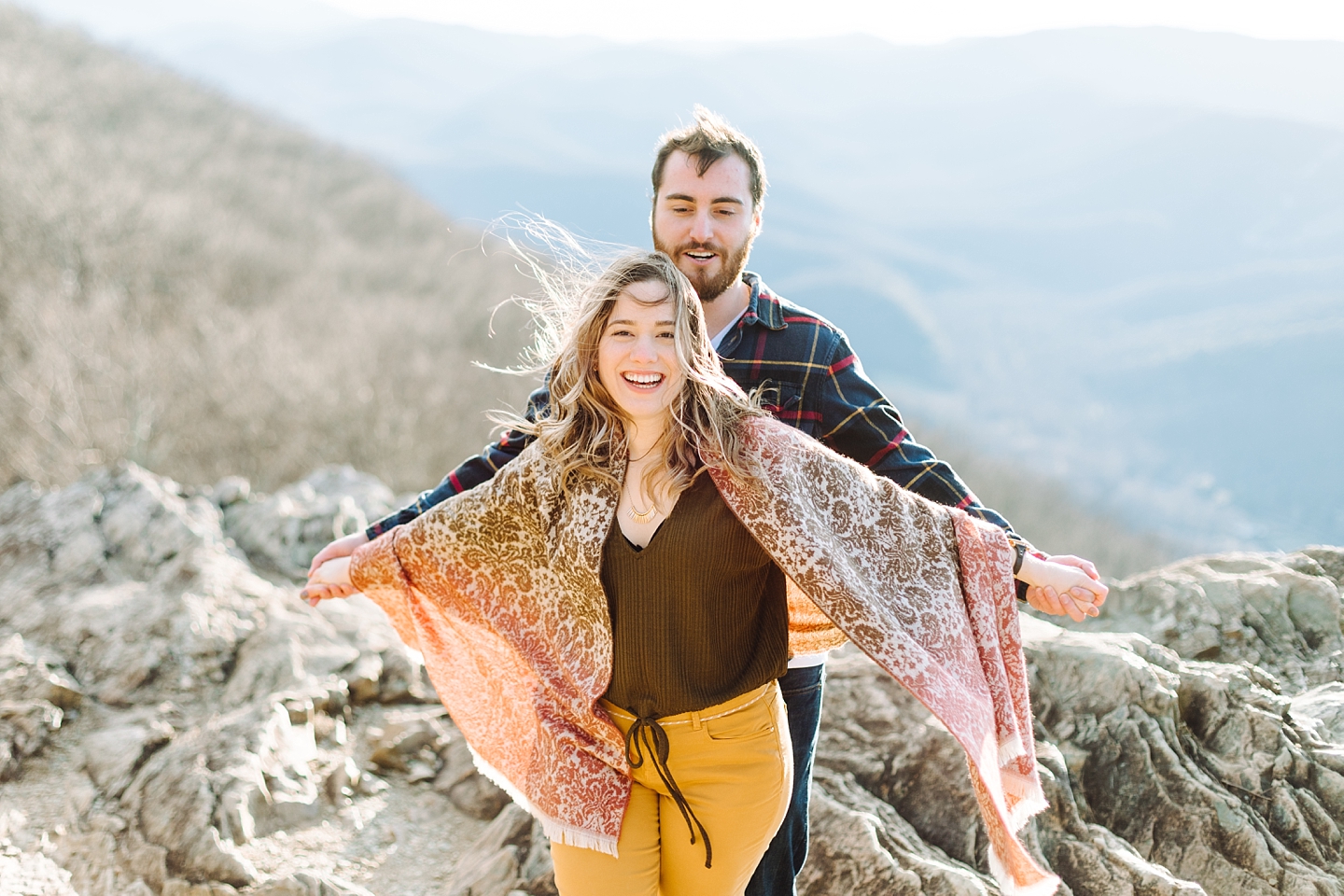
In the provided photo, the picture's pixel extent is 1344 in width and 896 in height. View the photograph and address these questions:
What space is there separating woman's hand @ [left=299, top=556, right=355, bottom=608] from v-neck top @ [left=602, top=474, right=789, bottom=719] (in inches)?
41.0

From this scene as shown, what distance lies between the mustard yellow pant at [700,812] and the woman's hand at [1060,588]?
842 millimetres

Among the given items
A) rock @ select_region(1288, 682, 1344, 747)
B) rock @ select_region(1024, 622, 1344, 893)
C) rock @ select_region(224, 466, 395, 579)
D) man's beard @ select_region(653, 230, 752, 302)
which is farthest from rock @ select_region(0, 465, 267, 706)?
rock @ select_region(1288, 682, 1344, 747)

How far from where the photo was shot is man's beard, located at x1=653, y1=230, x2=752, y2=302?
310 cm

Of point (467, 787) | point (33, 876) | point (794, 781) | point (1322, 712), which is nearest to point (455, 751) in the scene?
point (467, 787)

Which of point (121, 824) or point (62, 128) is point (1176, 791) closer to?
point (121, 824)

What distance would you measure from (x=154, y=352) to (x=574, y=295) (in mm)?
30829

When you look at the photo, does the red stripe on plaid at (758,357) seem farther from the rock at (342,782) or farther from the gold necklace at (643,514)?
the rock at (342,782)

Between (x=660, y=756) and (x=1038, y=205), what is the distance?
161559 mm

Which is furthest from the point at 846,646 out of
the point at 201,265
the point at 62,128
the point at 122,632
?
the point at 62,128

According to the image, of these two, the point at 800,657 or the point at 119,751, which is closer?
the point at 800,657

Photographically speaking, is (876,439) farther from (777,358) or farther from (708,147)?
(708,147)

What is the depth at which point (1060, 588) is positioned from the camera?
8.72 ft

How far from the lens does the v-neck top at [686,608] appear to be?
98.7 inches

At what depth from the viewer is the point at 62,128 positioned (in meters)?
42.8
